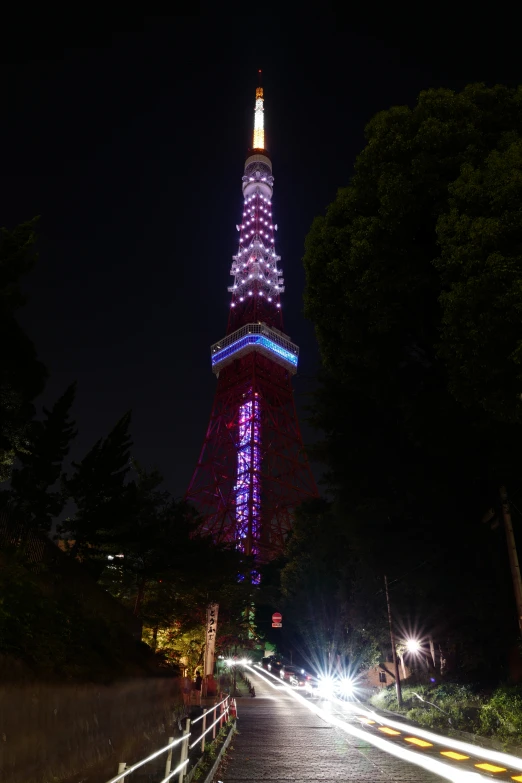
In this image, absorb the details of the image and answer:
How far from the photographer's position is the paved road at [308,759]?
734 centimetres

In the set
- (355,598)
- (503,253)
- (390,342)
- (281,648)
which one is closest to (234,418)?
(281,648)

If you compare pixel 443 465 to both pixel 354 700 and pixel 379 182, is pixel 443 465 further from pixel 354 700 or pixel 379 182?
pixel 354 700

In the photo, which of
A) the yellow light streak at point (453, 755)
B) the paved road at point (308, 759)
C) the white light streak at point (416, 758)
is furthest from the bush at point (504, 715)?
the paved road at point (308, 759)

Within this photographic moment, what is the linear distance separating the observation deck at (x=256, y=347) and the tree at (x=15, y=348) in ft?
166

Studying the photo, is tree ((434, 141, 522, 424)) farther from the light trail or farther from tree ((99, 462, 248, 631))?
tree ((99, 462, 248, 631))

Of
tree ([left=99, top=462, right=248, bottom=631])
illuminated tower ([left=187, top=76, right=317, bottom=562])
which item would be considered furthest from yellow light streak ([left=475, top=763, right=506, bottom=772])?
illuminated tower ([left=187, top=76, right=317, bottom=562])

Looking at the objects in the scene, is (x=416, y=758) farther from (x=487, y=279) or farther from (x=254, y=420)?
(x=254, y=420)

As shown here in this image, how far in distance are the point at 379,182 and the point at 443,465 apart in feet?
25.1

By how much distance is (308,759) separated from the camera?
28.6 ft

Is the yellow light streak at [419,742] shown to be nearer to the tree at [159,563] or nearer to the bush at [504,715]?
the bush at [504,715]

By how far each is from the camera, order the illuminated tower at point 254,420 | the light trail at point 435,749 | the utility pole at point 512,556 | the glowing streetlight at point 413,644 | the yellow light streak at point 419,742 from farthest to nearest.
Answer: the illuminated tower at point 254,420 < the glowing streetlight at point 413,644 < the yellow light streak at point 419,742 < the utility pole at point 512,556 < the light trail at point 435,749

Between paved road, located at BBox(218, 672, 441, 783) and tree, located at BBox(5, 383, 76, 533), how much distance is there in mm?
10740

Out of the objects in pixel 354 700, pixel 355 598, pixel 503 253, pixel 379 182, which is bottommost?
pixel 354 700

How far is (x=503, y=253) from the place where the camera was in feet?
27.9
